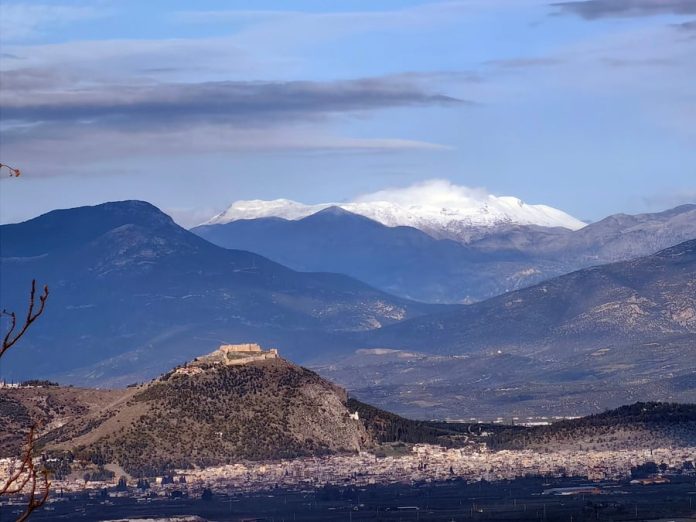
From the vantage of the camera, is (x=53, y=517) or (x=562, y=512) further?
(x=53, y=517)

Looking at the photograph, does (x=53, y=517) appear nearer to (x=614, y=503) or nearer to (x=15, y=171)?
(x=614, y=503)

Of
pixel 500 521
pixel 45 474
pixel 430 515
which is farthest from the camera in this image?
pixel 430 515

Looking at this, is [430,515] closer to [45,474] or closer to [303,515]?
[303,515]

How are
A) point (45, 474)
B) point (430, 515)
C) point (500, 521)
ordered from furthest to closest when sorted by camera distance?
point (430, 515)
point (500, 521)
point (45, 474)

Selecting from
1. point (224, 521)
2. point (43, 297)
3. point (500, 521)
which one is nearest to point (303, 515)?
point (224, 521)

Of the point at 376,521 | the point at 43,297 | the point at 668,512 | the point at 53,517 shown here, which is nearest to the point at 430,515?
the point at 376,521

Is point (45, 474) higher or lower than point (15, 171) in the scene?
lower

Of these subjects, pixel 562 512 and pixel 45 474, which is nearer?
pixel 45 474

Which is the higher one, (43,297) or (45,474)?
(43,297)

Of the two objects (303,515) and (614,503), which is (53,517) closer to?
(303,515)
